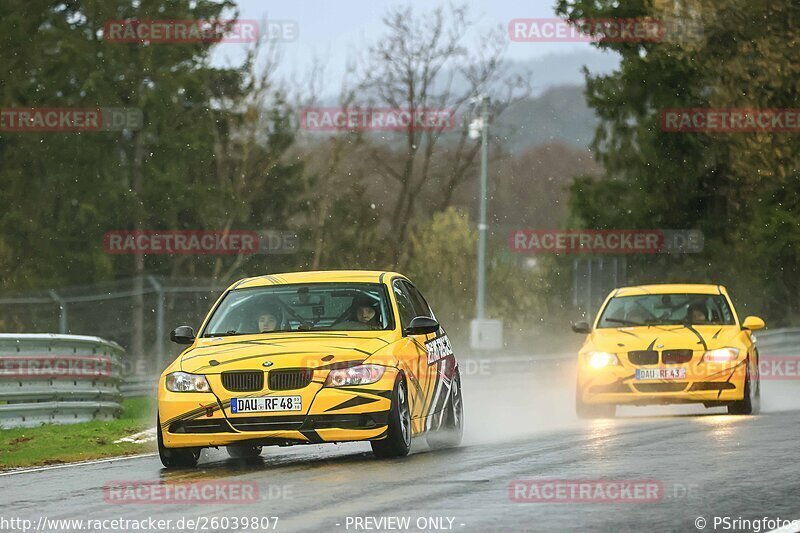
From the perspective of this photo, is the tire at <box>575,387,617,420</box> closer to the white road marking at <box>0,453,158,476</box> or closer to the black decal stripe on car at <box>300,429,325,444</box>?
the white road marking at <box>0,453,158,476</box>

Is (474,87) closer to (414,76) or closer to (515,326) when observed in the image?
(414,76)

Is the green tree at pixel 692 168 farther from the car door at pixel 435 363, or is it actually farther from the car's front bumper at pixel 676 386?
the car door at pixel 435 363

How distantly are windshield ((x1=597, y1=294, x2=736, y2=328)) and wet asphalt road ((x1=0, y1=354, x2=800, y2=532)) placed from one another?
2035mm

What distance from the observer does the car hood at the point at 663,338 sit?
1864cm

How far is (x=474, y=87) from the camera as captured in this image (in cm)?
6144

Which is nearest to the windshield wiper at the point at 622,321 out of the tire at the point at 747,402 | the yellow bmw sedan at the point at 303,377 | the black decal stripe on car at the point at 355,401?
the tire at the point at 747,402

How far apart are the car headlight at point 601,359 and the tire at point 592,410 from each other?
1.47ft

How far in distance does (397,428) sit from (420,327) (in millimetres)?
1220

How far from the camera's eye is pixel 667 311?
20.2 metres

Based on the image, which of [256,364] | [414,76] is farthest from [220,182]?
[256,364]

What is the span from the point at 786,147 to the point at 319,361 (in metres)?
28.0

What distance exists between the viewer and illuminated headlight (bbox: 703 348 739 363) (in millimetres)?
18438

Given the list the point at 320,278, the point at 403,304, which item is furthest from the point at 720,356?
the point at 320,278

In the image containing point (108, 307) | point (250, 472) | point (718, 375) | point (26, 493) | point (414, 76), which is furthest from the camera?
point (414, 76)
